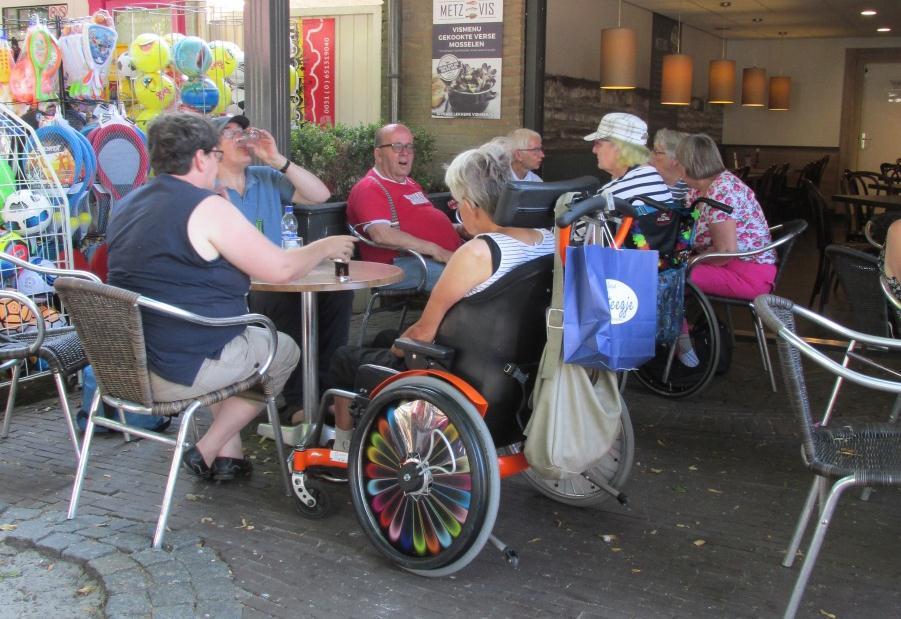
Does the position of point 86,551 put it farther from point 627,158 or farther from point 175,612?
point 627,158

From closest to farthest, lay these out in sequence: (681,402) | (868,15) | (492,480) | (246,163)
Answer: (492,480) < (246,163) < (681,402) < (868,15)

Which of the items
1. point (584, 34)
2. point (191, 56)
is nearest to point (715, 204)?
point (191, 56)

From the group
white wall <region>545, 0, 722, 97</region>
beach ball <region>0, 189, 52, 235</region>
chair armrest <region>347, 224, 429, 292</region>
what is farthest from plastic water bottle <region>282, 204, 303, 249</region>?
white wall <region>545, 0, 722, 97</region>

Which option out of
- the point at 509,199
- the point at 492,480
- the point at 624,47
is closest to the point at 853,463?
the point at 492,480

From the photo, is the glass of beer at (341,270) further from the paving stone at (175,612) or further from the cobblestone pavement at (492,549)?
the paving stone at (175,612)

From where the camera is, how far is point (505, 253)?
290cm

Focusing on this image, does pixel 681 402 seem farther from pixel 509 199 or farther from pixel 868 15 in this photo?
pixel 868 15

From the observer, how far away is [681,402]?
4.88 metres

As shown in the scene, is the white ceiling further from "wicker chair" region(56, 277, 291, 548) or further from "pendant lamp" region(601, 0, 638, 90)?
"wicker chair" region(56, 277, 291, 548)

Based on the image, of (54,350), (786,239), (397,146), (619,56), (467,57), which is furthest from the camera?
(619,56)

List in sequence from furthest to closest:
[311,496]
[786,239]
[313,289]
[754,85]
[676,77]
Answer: [754,85], [676,77], [786,239], [313,289], [311,496]

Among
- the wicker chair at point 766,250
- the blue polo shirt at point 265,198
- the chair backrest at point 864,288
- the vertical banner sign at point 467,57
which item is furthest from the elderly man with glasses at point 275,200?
the vertical banner sign at point 467,57

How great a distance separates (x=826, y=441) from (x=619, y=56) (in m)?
7.43

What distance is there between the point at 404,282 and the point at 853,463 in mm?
2933
